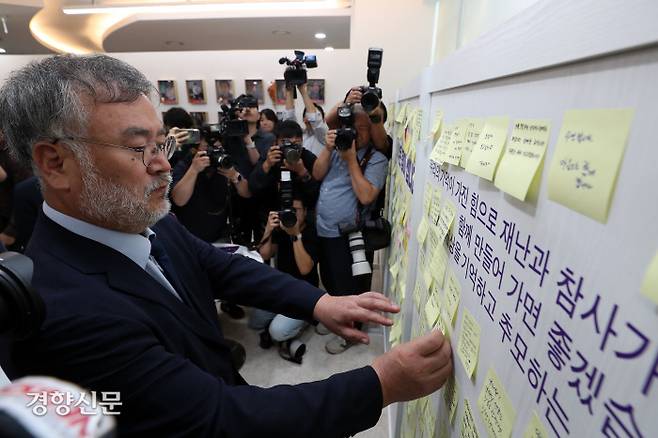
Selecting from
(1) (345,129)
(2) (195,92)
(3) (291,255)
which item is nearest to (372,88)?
(1) (345,129)

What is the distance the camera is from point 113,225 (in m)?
0.75

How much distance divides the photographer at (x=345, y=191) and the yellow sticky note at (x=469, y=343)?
3.96ft

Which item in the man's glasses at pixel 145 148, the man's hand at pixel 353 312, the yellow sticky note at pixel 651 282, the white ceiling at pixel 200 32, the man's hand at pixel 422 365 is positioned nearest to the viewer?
the yellow sticky note at pixel 651 282

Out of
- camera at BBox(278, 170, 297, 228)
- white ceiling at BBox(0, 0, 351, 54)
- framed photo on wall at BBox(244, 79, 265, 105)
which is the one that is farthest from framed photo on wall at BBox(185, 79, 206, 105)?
camera at BBox(278, 170, 297, 228)

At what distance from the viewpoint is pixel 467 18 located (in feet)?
5.07

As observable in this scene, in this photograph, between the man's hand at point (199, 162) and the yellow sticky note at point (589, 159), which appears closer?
the yellow sticky note at point (589, 159)

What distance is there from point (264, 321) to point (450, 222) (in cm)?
185

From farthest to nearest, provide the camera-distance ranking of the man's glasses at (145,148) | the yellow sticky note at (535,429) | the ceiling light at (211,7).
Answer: the ceiling light at (211,7) → the man's glasses at (145,148) → the yellow sticky note at (535,429)

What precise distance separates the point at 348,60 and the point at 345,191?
1.93 meters

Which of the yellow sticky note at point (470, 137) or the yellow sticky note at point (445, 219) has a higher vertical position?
the yellow sticky note at point (470, 137)

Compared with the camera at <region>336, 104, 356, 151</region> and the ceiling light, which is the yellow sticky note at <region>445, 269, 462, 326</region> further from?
the ceiling light

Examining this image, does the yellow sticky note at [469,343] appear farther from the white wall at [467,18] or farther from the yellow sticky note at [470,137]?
the white wall at [467,18]

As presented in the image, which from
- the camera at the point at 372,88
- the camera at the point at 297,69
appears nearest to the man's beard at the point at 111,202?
the camera at the point at 372,88

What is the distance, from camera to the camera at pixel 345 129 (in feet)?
5.25
